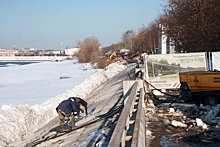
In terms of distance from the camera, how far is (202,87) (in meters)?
12.1

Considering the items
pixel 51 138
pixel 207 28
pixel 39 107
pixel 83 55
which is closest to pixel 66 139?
pixel 51 138

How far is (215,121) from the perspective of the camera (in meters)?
9.67

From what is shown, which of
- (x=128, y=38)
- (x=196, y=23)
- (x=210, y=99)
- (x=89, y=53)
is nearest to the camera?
(x=210, y=99)

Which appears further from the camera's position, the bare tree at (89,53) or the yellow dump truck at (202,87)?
the bare tree at (89,53)

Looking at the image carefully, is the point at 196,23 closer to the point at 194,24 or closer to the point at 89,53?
the point at 194,24

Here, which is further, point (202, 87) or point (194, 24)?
point (194, 24)

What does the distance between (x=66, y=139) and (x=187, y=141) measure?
524 cm

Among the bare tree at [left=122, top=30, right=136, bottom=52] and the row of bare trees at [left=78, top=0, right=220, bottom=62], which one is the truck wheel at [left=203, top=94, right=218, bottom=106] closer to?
the row of bare trees at [left=78, top=0, right=220, bottom=62]

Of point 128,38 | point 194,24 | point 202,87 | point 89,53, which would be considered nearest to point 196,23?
point 194,24

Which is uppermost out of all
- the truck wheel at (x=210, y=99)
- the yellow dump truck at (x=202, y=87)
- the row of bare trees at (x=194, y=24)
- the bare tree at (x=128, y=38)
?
the bare tree at (x=128, y=38)

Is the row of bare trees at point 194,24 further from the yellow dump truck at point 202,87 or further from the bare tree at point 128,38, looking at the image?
the bare tree at point 128,38

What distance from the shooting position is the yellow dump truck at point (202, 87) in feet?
38.9

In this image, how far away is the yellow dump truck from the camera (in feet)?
38.9

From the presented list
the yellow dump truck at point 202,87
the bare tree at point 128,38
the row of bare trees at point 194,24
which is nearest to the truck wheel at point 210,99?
the yellow dump truck at point 202,87
